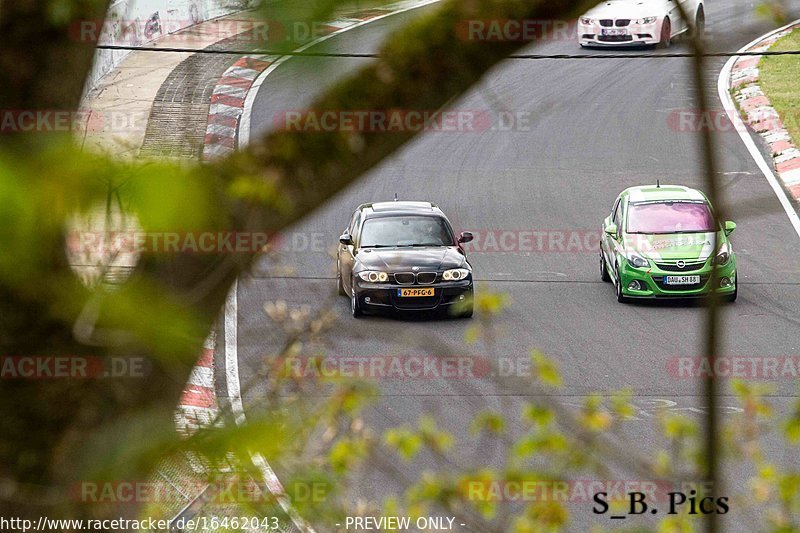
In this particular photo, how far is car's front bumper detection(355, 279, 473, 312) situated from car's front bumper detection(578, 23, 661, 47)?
1360 cm

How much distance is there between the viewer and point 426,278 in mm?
14938

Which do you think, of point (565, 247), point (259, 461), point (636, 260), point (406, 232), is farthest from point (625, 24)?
point (259, 461)

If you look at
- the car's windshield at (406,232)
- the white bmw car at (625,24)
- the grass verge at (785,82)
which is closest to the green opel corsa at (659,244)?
the car's windshield at (406,232)

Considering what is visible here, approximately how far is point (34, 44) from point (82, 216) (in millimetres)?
810

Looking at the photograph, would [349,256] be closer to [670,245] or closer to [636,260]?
[636,260]

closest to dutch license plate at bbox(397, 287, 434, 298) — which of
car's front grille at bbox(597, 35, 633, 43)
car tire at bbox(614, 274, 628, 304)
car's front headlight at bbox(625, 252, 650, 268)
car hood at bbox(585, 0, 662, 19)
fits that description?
car tire at bbox(614, 274, 628, 304)

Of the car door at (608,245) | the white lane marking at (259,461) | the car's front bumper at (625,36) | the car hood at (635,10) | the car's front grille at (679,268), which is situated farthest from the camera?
the car's front bumper at (625,36)

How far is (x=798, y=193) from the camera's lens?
20.0 metres

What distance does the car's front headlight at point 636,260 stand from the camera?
15.5 metres

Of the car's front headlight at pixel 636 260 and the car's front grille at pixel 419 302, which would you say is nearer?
the car's front grille at pixel 419 302

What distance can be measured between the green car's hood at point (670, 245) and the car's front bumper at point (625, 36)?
1164cm

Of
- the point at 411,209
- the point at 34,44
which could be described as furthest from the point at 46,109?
the point at 411,209

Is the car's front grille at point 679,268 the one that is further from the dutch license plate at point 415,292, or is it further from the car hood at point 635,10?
the car hood at point 635,10

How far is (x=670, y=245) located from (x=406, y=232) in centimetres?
392
